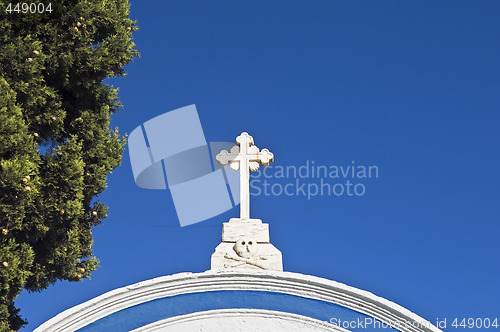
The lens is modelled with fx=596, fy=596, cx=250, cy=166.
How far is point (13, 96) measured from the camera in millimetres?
7785

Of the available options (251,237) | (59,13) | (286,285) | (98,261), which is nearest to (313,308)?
(286,285)

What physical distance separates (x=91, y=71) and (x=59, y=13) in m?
0.92

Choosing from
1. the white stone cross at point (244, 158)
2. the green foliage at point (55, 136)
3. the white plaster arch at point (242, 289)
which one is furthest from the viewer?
the white stone cross at point (244, 158)

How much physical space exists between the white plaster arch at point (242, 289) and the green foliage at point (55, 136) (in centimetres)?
136

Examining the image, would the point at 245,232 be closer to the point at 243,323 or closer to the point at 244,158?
the point at 244,158

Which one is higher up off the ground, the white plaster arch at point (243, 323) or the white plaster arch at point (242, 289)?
the white plaster arch at point (242, 289)

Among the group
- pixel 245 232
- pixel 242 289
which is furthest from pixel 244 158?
pixel 242 289

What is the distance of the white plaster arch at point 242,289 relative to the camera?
6719mm

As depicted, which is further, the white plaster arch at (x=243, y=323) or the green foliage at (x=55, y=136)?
the green foliage at (x=55, y=136)

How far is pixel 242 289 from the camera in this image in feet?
22.8

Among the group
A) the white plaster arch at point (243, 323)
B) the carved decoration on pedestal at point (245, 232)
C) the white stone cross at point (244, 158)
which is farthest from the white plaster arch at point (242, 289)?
the white stone cross at point (244, 158)

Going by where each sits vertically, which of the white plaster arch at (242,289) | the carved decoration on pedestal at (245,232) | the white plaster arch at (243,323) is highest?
the carved decoration on pedestal at (245,232)

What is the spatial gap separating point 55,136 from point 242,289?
3770mm

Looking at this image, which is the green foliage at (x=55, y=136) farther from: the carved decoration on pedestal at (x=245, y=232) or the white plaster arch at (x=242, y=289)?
the carved decoration on pedestal at (x=245, y=232)
